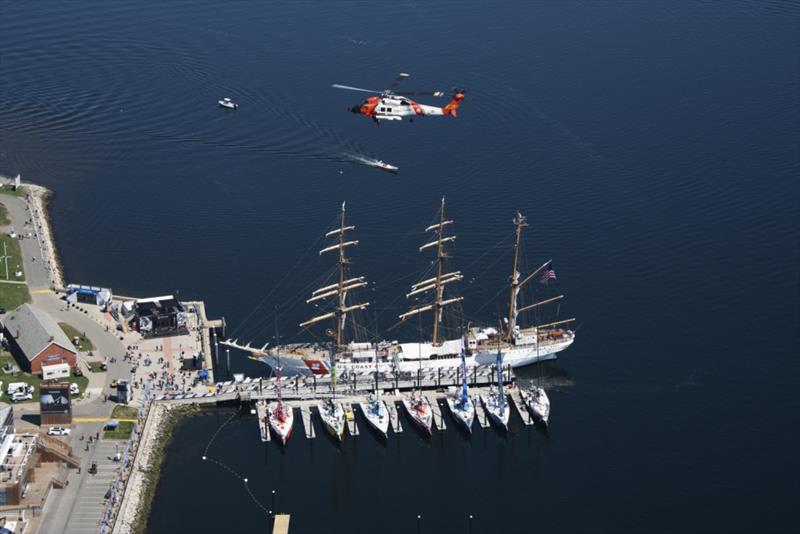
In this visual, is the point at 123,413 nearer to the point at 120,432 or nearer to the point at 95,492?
the point at 120,432

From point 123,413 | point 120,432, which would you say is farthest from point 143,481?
point 123,413

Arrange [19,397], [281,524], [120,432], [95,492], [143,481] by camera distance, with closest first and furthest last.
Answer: [281,524] < [95,492] < [143,481] < [120,432] < [19,397]

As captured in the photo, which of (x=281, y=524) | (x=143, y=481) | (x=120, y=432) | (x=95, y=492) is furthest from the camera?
(x=120, y=432)

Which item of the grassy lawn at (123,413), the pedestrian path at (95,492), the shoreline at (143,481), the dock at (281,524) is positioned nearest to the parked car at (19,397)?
the grassy lawn at (123,413)

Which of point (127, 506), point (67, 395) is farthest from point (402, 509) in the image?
point (67, 395)

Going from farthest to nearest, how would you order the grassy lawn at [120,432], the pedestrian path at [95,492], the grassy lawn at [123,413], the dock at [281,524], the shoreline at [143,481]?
the grassy lawn at [123,413]
the grassy lawn at [120,432]
the dock at [281,524]
the shoreline at [143,481]
the pedestrian path at [95,492]

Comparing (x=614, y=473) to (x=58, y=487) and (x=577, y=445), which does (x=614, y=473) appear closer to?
(x=577, y=445)

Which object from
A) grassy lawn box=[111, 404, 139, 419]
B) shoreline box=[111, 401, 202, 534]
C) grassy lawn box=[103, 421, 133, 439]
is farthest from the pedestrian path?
grassy lawn box=[111, 404, 139, 419]

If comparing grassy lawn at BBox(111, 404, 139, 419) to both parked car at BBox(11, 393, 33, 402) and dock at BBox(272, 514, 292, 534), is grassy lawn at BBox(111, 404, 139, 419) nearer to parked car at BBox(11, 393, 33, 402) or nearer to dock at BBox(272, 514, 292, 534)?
parked car at BBox(11, 393, 33, 402)

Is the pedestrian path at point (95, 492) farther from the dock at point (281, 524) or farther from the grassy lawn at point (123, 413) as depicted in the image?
the dock at point (281, 524)
